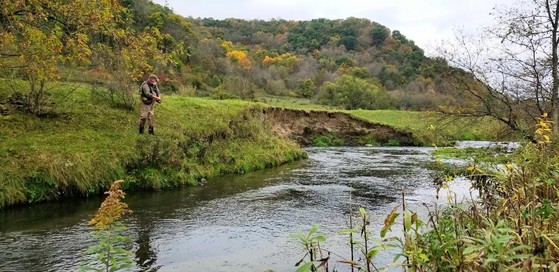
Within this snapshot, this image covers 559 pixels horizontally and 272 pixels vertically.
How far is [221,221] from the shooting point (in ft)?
31.7

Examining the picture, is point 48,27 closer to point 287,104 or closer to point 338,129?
point 338,129

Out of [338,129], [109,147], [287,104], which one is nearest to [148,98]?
[109,147]

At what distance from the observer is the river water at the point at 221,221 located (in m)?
7.07

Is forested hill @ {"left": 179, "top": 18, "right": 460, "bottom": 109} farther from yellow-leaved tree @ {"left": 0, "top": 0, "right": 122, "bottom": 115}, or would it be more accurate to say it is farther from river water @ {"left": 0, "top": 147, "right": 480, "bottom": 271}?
yellow-leaved tree @ {"left": 0, "top": 0, "right": 122, "bottom": 115}

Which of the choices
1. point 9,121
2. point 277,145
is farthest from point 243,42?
point 9,121

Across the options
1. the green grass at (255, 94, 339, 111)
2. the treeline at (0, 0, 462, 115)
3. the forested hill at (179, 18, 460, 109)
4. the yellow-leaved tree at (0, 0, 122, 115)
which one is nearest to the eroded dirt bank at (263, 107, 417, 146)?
the green grass at (255, 94, 339, 111)

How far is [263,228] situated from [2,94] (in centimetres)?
1175

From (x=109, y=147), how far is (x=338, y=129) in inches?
856

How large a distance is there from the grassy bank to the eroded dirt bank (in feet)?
30.2

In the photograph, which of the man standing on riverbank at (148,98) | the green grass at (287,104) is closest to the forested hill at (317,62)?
the green grass at (287,104)

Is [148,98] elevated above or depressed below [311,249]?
above

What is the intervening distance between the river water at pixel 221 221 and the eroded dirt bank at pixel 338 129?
578 inches

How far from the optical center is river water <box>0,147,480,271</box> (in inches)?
278

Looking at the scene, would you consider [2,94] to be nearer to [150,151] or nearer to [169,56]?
[150,151]
